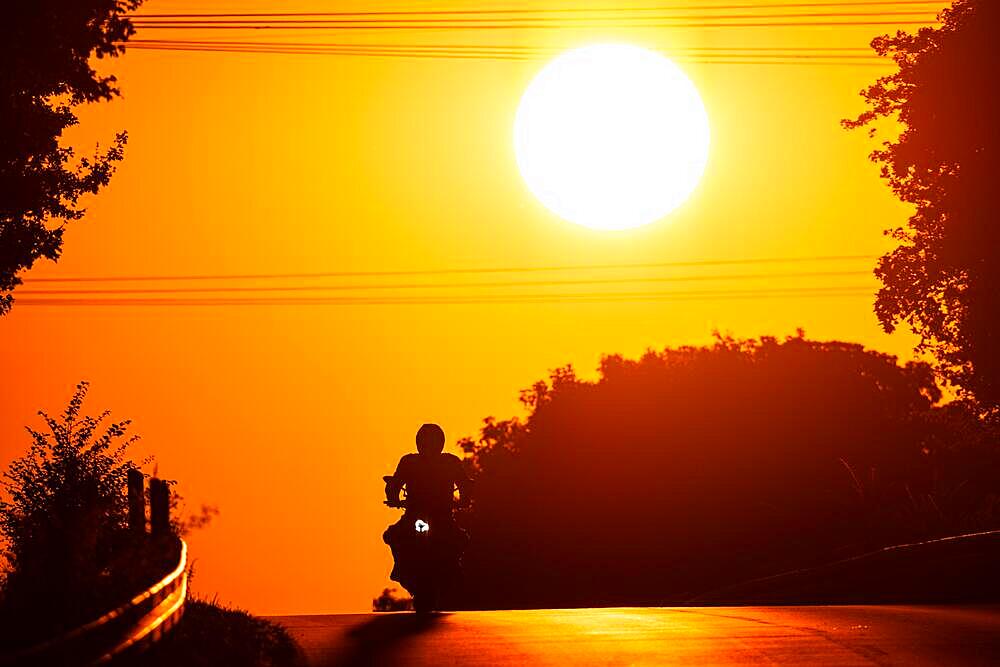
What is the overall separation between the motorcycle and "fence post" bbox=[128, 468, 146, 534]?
2877mm

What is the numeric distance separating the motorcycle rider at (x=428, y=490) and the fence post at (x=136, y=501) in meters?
2.83

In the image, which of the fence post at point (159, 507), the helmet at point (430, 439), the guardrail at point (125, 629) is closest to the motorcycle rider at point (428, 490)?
the helmet at point (430, 439)

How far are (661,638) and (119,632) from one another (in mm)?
6305

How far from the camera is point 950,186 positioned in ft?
109

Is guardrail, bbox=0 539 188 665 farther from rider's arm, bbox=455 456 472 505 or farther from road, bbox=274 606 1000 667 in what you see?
rider's arm, bbox=455 456 472 505

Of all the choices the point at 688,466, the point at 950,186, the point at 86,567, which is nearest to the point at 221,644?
the point at 86,567

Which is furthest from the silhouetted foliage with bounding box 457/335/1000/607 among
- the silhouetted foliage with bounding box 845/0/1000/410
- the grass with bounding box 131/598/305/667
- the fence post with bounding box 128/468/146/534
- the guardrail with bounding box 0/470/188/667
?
the guardrail with bounding box 0/470/188/667

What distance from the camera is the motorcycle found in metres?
19.8

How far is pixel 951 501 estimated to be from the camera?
3741cm

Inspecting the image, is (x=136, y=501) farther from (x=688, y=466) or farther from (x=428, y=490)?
(x=688, y=466)

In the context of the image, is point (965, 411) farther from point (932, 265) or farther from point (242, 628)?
point (242, 628)

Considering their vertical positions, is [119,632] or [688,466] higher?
[688,466]

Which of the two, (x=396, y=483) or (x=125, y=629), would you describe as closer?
(x=125, y=629)

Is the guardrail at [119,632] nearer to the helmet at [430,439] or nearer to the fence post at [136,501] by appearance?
the fence post at [136,501]
